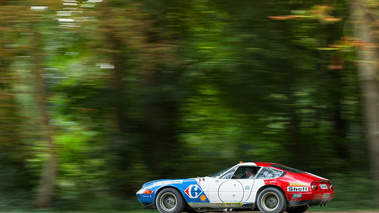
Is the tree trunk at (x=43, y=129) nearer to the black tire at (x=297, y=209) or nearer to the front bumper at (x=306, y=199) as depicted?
the black tire at (x=297, y=209)

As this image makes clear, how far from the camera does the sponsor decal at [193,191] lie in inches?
470

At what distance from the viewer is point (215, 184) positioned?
1192 cm

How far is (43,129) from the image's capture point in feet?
46.2

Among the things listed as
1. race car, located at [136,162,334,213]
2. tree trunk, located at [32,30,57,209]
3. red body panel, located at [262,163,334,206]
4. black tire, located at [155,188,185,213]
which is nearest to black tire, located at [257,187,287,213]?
race car, located at [136,162,334,213]

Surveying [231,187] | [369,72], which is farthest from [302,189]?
[369,72]

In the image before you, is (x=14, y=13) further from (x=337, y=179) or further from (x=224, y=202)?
(x=337, y=179)

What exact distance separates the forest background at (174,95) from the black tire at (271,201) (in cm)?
398

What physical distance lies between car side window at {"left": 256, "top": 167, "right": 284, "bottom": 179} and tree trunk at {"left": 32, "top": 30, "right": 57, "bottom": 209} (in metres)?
5.97

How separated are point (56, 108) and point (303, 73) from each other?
26.6ft

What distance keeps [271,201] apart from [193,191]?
183 centimetres

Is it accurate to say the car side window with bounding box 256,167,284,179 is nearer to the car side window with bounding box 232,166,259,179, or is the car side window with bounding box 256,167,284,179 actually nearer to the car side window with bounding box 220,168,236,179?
the car side window with bounding box 232,166,259,179

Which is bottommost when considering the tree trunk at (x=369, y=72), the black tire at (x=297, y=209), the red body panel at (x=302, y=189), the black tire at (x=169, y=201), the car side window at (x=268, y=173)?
the black tire at (x=297, y=209)

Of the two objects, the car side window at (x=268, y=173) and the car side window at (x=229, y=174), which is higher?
the car side window at (x=268, y=173)

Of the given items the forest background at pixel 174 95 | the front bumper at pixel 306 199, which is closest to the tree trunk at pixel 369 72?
the forest background at pixel 174 95
